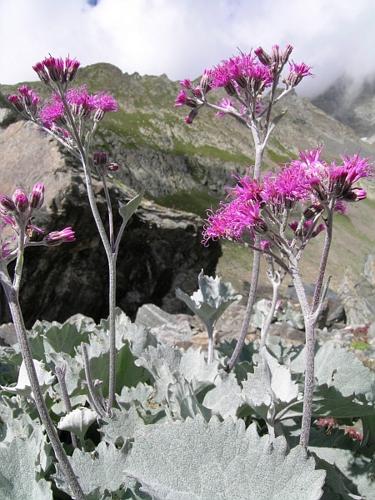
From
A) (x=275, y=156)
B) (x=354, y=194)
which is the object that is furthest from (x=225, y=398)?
(x=275, y=156)

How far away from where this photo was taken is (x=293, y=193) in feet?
9.39

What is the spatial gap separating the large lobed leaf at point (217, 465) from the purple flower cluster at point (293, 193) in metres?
1.14

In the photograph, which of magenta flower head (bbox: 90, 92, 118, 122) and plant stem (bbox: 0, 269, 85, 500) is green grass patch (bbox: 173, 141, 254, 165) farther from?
plant stem (bbox: 0, 269, 85, 500)

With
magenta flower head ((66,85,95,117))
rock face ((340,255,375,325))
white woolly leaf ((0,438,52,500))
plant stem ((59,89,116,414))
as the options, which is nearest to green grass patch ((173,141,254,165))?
rock face ((340,255,375,325))

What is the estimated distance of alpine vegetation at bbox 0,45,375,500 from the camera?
1.98 meters

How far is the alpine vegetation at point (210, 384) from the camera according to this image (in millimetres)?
1980

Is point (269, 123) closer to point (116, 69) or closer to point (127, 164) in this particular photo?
point (127, 164)

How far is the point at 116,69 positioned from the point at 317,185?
429ft

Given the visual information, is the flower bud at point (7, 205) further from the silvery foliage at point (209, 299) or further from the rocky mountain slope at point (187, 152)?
the rocky mountain slope at point (187, 152)

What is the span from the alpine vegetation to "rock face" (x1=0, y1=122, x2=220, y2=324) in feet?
16.8

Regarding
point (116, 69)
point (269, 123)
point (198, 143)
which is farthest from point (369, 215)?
point (269, 123)

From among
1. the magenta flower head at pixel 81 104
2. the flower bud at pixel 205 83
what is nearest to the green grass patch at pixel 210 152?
the flower bud at pixel 205 83

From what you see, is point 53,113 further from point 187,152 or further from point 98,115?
point 187,152

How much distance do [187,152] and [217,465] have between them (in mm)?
85559
